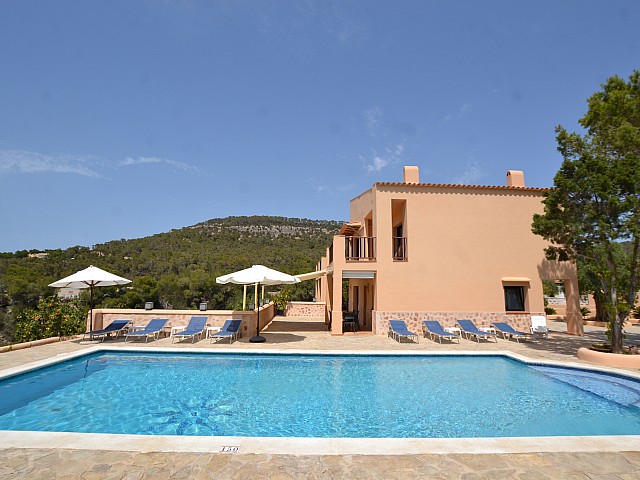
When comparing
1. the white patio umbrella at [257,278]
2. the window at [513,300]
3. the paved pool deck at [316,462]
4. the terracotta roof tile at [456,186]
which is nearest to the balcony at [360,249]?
the terracotta roof tile at [456,186]

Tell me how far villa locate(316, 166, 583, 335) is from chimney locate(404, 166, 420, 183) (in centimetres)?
152

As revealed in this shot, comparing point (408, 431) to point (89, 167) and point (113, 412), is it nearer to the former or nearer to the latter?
point (113, 412)

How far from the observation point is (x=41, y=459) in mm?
4145

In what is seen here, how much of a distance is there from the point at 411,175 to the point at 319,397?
45.7ft

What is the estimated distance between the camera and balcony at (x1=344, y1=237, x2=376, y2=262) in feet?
55.2

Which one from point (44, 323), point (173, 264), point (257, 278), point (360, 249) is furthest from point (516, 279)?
point (173, 264)

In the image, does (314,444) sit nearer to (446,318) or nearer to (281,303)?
(446,318)

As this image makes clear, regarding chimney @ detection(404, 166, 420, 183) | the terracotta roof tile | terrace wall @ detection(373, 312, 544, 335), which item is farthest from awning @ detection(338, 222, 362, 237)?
terrace wall @ detection(373, 312, 544, 335)

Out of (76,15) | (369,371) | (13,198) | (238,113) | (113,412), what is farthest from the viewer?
(13,198)

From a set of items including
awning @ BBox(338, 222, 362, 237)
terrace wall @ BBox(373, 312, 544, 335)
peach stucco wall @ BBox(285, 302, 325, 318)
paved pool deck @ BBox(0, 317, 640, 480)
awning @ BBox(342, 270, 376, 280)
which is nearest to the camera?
paved pool deck @ BBox(0, 317, 640, 480)

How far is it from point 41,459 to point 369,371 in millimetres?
7891

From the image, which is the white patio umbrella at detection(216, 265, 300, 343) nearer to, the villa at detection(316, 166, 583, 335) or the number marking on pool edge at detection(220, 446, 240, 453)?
the villa at detection(316, 166, 583, 335)

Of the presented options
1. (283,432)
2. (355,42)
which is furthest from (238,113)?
(283,432)

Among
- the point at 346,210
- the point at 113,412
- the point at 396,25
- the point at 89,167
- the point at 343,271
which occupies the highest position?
the point at 396,25
